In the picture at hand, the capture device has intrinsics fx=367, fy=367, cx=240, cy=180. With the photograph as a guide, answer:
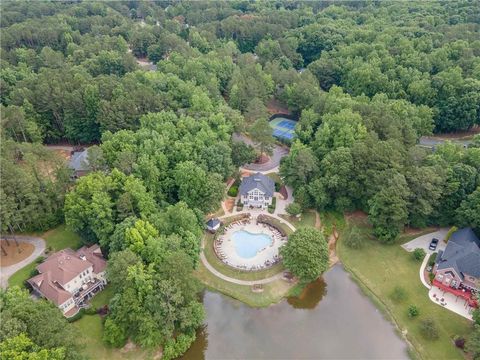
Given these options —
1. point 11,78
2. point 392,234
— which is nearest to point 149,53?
point 11,78

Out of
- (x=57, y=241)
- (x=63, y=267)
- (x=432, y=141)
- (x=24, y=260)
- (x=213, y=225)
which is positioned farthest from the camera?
(x=432, y=141)

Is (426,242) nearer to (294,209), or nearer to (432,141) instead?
(294,209)

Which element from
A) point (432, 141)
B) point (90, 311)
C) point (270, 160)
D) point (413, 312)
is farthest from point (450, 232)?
point (90, 311)

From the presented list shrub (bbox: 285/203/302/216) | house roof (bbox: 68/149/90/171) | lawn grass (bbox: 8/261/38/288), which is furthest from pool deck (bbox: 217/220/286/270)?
house roof (bbox: 68/149/90/171)

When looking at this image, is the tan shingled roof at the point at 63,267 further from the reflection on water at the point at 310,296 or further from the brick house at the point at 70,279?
the reflection on water at the point at 310,296

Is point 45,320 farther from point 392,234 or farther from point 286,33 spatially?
point 286,33

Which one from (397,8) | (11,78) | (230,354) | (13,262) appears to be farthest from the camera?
(397,8)

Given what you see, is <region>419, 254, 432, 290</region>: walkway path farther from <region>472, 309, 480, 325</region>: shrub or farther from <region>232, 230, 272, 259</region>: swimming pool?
<region>232, 230, 272, 259</region>: swimming pool

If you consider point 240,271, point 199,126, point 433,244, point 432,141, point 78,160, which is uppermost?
point 199,126
